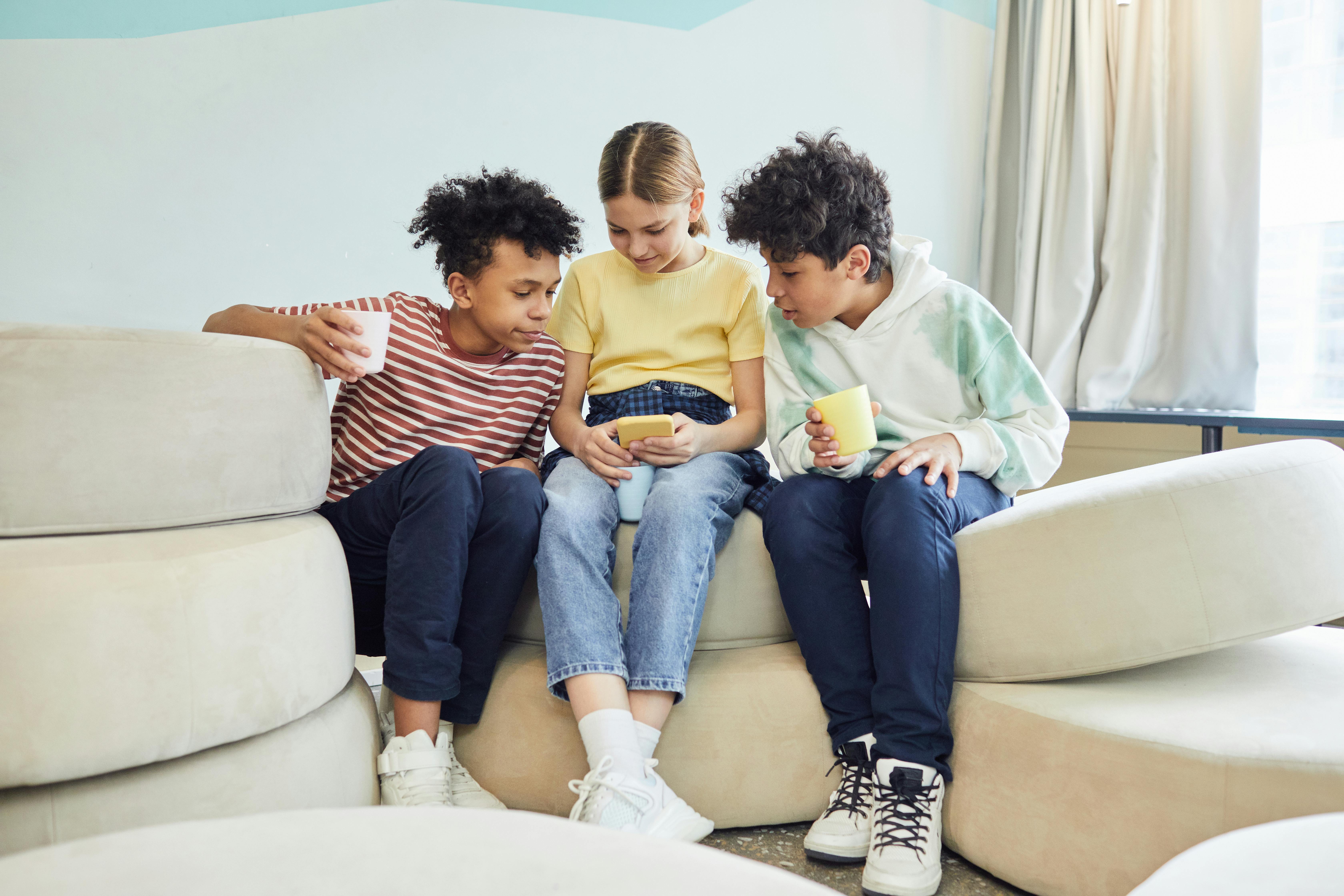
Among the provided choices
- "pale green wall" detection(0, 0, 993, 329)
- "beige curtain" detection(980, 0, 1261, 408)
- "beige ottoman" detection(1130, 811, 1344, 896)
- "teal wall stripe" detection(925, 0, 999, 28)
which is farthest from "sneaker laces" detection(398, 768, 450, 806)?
"teal wall stripe" detection(925, 0, 999, 28)

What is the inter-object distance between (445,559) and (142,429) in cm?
37

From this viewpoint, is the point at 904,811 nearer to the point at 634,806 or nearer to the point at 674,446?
the point at 634,806

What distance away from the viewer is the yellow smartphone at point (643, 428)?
51.4 inches

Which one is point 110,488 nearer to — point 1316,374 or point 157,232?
point 157,232

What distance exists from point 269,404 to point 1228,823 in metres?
1.10

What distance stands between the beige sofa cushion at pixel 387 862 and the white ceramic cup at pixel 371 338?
2.45 ft

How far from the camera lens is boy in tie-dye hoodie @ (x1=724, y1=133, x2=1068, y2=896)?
110 cm

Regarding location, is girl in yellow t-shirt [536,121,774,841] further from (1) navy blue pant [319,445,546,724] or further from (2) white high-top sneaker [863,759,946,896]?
(2) white high-top sneaker [863,759,946,896]

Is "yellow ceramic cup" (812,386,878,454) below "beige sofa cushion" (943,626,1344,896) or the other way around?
the other way around

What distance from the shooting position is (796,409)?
4.75 ft

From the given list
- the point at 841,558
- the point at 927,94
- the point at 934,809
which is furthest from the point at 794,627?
the point at 927,94

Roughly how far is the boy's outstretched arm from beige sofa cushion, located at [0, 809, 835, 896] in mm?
746

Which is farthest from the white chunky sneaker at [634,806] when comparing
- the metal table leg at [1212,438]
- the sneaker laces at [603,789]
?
the metal table leg at [1212,438]

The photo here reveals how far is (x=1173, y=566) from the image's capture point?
1.04 meters
